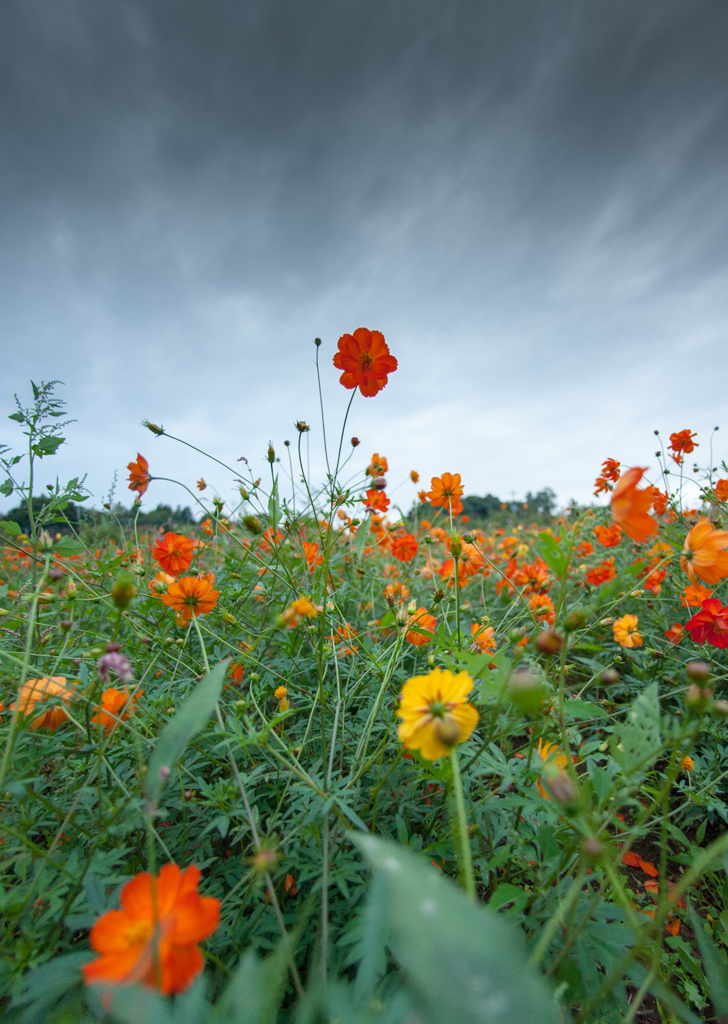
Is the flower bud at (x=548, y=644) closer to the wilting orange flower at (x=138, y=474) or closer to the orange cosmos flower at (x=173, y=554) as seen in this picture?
the orange cosmos flower at (x=173, y=554)

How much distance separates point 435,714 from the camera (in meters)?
0.59

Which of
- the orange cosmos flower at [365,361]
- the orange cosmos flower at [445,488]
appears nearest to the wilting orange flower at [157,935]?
the orange cosmos flower at [365,361]

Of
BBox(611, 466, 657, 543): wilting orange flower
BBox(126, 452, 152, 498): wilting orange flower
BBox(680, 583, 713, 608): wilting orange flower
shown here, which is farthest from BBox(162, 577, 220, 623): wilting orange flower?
BBox(680, 583, 713, 608): wilting orange flower

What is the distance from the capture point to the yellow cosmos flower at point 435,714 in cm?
56

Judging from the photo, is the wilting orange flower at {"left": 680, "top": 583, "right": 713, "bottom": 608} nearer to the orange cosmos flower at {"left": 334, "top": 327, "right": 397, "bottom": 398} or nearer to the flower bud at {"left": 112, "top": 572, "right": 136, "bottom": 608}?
the orange cosmos flower at {"left": 334, "top": 327, "right": 397, "bottom": 398}

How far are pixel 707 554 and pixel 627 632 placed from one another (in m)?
0.75

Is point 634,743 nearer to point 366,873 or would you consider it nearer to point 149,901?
point 366,873

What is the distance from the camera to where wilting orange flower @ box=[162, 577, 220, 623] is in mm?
1017

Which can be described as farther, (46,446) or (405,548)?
(405,548)

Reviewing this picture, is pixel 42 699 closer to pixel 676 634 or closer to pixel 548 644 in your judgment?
pixel 548 644

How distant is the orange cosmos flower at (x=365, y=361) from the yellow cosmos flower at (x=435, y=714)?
0.81 metres

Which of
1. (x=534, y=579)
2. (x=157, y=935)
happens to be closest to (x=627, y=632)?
(x=534, y=579)

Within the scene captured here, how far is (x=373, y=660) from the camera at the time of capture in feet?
3.11

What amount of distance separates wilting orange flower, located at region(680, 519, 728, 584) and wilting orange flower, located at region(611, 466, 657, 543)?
0.23 meters
